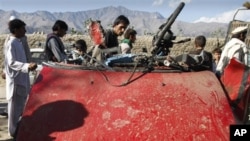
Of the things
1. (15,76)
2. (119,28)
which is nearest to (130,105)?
(119,28)

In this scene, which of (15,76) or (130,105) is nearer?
(130,105)

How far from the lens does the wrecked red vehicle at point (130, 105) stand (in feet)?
9.77

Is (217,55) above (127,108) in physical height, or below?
below

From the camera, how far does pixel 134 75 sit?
332 cm

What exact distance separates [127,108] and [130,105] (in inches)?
1.3

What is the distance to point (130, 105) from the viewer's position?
3.10 meters

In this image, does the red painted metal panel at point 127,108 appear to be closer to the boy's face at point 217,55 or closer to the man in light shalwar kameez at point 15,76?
the man in light shalwar kameez at point 15,76

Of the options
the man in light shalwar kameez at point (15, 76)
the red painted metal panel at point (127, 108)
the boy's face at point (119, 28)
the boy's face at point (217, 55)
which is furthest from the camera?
the boy's face at point (217, 55)

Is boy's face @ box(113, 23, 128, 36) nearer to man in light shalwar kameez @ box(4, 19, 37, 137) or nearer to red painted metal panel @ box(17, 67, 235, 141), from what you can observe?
man in light shalwar kameez @ box(4, 19, 37, 137)

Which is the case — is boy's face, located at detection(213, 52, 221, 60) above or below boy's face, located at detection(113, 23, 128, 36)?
below

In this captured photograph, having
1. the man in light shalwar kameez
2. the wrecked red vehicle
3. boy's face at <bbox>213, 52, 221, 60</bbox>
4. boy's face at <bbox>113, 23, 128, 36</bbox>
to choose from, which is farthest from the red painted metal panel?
boy's face at <bbox>213, 52, 221, 60</bbox>

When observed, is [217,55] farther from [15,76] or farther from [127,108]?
[127,108]

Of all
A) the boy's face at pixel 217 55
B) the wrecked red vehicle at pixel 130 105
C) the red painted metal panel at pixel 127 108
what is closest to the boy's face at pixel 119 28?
the wrecked red vehicle at pixel 130 105

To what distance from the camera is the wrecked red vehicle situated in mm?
2977
